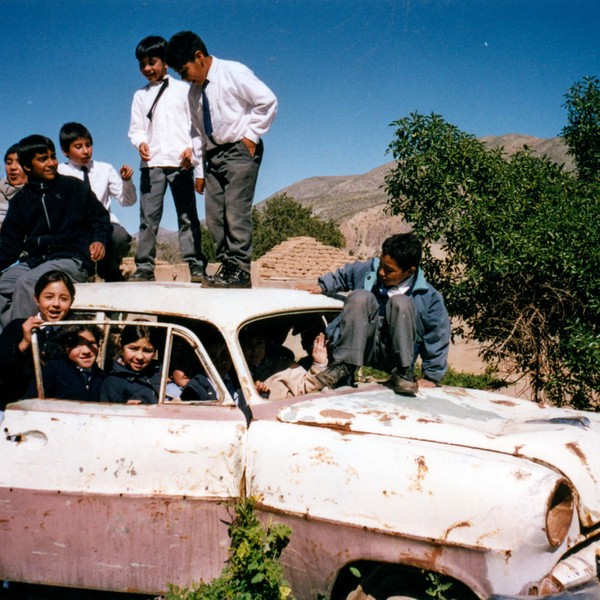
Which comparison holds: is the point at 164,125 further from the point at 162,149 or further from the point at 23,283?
the point at 23,283

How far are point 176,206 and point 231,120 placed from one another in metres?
1.38

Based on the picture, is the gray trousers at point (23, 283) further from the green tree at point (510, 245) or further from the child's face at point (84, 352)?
the green tree at point (510, 245)

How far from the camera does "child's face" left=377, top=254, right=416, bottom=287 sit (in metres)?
3.70

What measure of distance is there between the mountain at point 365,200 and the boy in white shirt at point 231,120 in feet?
4.93

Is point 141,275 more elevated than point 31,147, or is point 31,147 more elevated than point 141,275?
point 31,147

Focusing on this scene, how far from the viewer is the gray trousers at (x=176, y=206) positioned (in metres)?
5.42

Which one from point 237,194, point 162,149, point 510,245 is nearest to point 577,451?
point 237,194

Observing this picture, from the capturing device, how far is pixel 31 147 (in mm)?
4309

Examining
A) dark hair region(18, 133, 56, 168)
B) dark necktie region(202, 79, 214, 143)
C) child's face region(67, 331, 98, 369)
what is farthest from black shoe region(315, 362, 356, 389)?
dark hair region(18, 133, 56, 168)

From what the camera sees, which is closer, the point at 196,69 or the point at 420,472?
the point at 420,472

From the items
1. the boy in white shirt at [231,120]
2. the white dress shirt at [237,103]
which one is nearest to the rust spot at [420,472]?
the boy in white shirt at [231,120]

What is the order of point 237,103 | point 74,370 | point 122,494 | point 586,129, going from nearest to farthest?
point 122,494 < point 74,370 < point 237,103 < point 586,129

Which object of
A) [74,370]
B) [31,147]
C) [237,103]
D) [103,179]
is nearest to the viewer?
[74,370]

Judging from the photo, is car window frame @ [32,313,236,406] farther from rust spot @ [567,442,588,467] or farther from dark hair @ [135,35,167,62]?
dark hair @ [135,35,167,62]
